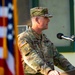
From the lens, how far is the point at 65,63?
13.2ft

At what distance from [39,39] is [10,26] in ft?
6.19

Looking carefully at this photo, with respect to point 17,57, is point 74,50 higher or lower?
lower

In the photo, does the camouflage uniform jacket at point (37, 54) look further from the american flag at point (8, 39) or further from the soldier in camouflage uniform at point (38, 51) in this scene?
the american flag at point (8, 39)

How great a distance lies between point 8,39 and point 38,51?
1.77 meters

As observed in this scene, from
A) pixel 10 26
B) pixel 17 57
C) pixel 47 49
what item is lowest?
pixel 47 49

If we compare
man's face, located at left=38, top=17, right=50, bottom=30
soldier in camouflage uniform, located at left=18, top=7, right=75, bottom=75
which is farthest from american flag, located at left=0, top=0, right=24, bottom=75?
man's face, located at left=38, top=17, right=50, bottom=30

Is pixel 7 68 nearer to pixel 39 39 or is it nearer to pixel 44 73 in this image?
pixel 44 73

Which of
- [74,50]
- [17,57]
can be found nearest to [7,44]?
[17,57]

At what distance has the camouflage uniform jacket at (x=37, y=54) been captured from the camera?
3.60 metres

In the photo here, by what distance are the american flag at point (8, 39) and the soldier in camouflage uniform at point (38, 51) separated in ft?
4.74

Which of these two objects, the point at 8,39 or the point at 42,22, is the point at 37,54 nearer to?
the point at 42,22

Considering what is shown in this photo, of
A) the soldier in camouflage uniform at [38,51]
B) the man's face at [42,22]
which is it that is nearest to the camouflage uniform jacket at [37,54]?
the soldier in camouflage uniform at [38,51]

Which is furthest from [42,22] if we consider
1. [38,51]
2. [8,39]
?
[8,39]

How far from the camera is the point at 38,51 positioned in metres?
3.75
